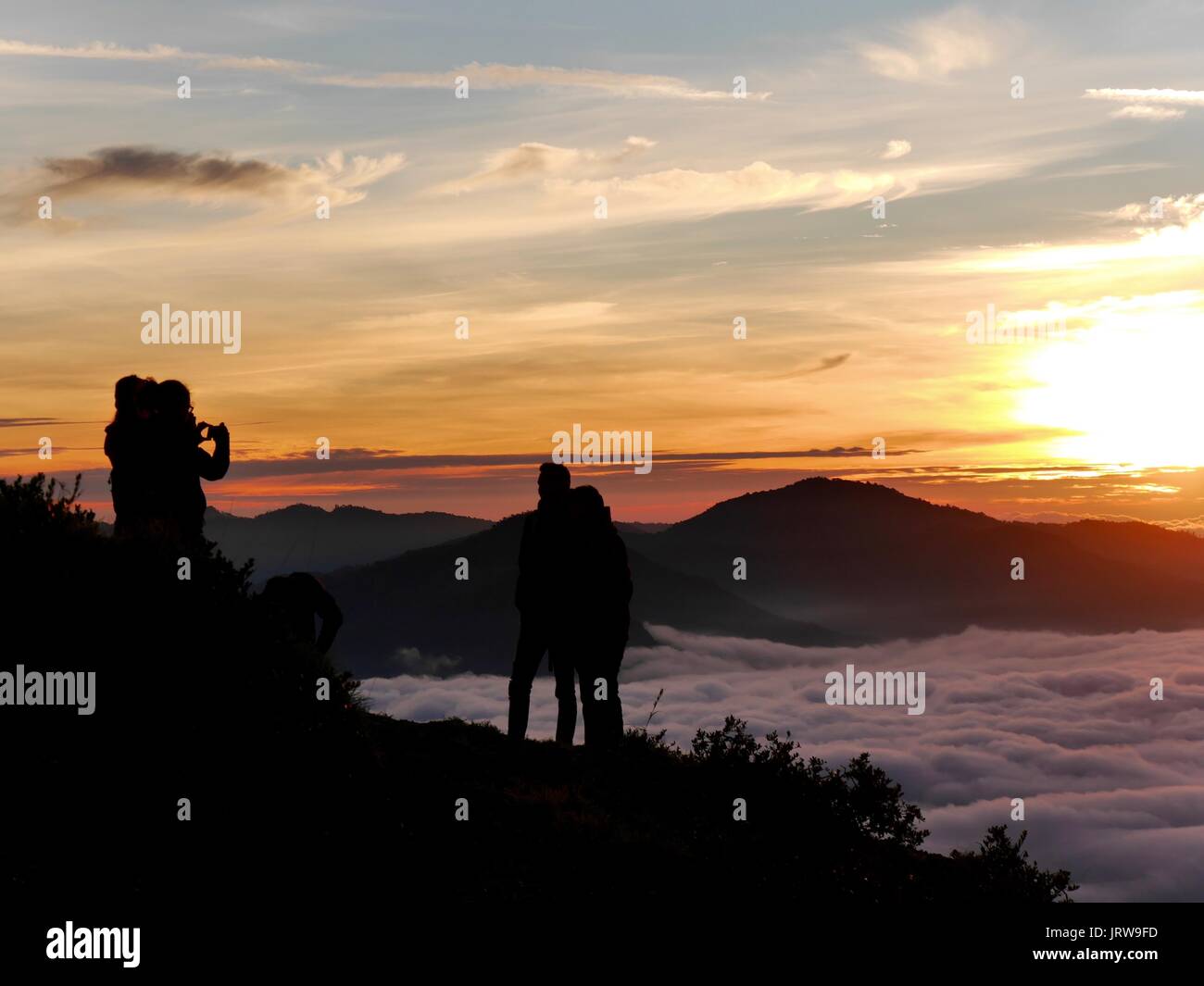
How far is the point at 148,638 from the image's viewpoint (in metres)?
8.56

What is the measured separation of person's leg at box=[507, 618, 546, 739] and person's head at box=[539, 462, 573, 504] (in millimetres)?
1404

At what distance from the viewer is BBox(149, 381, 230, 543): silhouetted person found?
10680mm

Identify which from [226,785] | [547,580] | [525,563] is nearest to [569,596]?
[547,580]

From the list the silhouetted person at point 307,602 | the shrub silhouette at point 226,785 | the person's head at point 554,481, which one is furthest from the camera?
the person's head at point 554,481

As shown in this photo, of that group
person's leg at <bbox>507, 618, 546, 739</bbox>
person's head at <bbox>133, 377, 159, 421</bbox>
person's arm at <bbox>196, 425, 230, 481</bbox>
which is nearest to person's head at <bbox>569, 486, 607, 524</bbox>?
person's leg at <bbox>507, 618, 546, 739</bbox>

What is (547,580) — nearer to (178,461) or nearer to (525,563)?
(525,563)

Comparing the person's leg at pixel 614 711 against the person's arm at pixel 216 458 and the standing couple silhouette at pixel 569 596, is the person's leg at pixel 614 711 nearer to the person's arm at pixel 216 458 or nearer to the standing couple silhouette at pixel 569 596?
the standing couple silhouette at pixel 569 596

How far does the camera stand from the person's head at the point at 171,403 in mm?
10773

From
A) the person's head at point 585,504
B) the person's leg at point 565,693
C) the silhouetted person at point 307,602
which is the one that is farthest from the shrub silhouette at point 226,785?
the person's head at point 585,504

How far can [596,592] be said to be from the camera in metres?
13.5

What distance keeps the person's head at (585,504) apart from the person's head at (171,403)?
433cm

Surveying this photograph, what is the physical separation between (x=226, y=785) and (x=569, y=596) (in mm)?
5507
